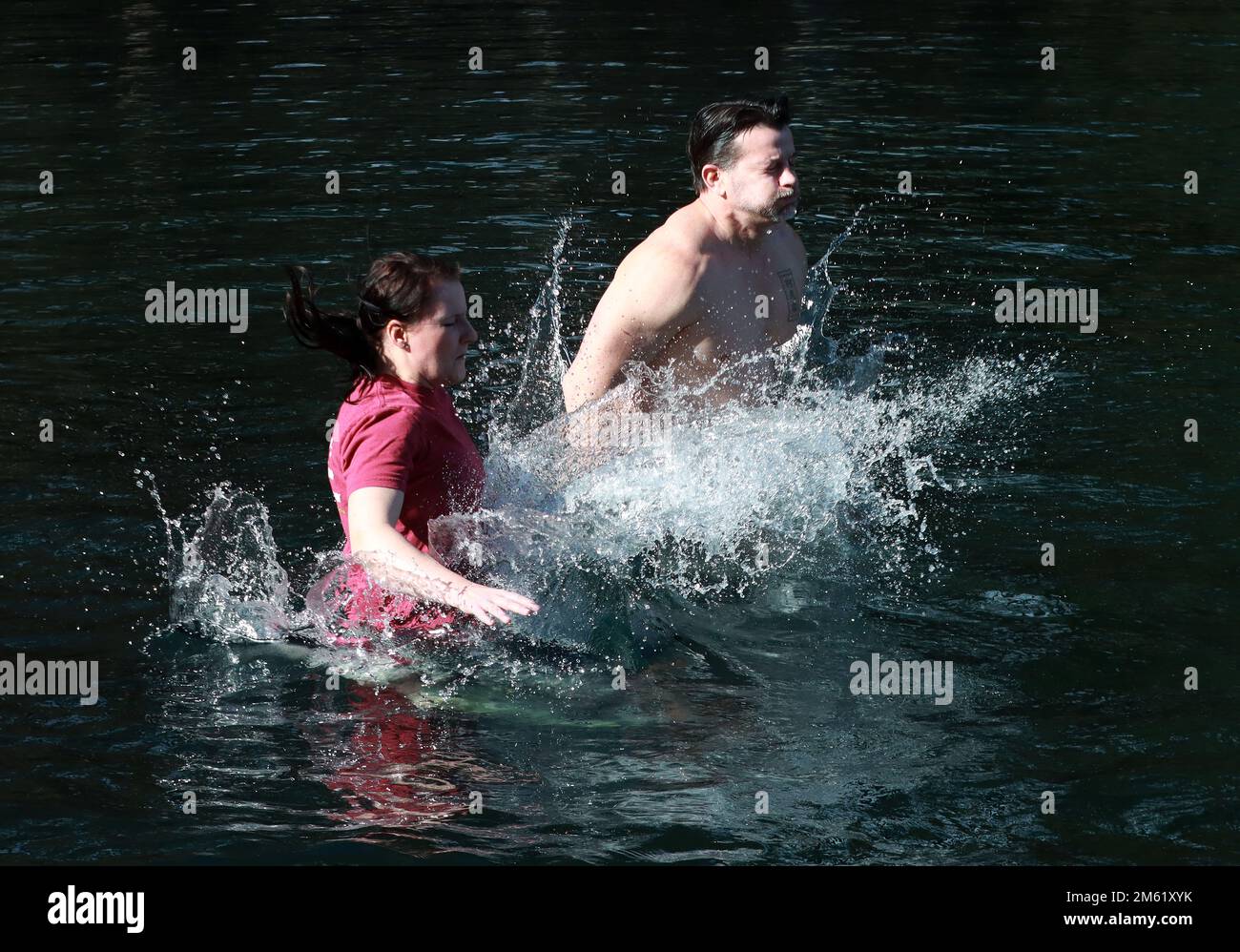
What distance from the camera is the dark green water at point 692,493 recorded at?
496 centimetres

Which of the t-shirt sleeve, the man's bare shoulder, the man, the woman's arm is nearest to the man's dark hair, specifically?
the man

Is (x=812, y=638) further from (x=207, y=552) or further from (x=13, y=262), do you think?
(x=13, y=262)

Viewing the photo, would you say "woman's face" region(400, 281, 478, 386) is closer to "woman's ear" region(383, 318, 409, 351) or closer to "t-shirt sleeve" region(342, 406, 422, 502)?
"woman's ear" region(383, 318, 409, 351)

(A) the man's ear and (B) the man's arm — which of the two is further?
(A) the man's ear

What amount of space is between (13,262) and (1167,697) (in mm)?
9112

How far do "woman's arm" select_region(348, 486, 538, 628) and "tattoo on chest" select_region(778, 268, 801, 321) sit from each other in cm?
308

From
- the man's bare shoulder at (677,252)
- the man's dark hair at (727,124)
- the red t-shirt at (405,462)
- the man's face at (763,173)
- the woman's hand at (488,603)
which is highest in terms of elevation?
the man's dark hair at (727,124)

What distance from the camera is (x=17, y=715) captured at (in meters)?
5.64

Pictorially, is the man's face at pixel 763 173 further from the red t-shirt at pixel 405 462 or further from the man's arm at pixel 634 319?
the red t-shirt at pixel 405 462

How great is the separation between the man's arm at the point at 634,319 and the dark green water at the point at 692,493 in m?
0.65

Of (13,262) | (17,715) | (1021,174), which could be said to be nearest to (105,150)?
(13,262)

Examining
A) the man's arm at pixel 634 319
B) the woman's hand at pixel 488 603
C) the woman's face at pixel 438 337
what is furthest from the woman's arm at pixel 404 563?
the man's arm at pixel 634 319

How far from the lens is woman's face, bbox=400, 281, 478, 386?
5199mm
